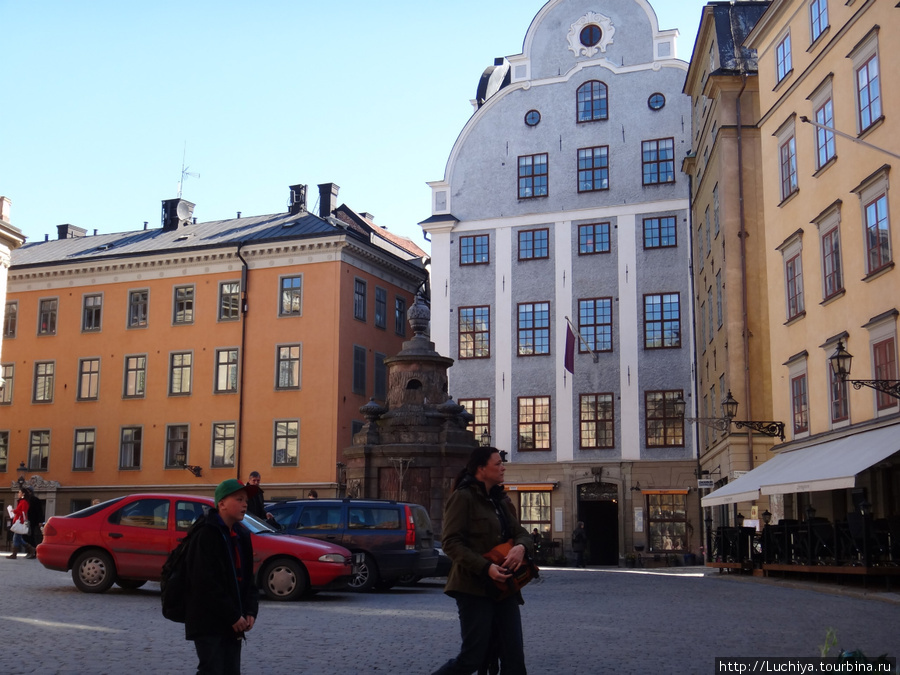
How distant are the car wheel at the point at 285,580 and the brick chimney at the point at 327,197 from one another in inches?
1516

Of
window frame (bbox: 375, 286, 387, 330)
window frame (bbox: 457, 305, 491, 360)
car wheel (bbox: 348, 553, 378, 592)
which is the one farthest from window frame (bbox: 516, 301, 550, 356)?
car wheel (bbox: 348, 553, 378, 592)

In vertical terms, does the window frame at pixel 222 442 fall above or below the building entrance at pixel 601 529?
above

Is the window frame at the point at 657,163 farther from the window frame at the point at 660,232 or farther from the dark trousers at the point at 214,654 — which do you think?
the dark trousers at the point at 214,654

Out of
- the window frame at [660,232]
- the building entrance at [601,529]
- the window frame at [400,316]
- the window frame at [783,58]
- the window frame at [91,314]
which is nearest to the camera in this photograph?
the window frame at [783,58]

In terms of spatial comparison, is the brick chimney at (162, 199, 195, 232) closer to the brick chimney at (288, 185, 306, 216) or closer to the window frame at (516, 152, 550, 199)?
the brick chimney at (288, 185, 306, 216)

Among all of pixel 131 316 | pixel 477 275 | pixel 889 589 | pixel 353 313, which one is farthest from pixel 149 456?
pixel 889 589

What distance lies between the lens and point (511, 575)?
689 centimetres

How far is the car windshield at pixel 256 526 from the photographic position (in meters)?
17.2

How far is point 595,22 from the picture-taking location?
4697 centimetres

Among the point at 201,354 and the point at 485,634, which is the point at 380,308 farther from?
the point at 485,634

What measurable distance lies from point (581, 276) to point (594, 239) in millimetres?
1557

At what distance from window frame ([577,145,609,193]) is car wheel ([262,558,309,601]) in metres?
31.1

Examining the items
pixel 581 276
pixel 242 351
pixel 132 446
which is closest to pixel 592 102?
pixel 581 276

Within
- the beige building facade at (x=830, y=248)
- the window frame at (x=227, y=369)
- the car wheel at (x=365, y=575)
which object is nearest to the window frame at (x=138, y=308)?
the window frame at (x=227, y=369)
